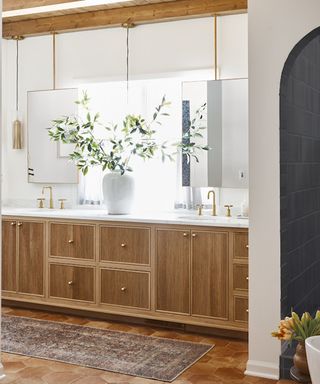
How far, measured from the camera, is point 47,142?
633 centimetres

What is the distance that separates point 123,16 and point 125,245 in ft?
6.94

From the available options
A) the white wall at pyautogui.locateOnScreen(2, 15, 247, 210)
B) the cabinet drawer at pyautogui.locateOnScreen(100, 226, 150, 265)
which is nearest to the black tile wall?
the white wall at pyautogui.locateOnScreen(2, 15, 247, 210)

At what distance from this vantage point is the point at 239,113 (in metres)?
5.37

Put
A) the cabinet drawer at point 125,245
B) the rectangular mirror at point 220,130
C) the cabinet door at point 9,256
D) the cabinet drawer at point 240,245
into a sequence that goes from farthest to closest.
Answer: the cabinet door at point 9,256
the rectangular mirror at point 220,130
the cabinet drawer at point 125,245
the cabinet drawer at point 240,245

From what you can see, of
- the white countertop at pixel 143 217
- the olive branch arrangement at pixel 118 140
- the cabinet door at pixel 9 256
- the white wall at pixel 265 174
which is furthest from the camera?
the cabinet door at pixel 9 256

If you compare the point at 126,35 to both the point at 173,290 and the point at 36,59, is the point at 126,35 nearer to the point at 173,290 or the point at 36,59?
the point at 36,59

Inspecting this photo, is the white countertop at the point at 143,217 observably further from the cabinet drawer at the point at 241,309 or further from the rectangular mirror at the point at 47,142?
the cabinet drawer at the point at 241,309

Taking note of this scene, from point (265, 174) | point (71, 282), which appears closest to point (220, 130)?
point (265, 174)

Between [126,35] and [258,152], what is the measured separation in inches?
95.6

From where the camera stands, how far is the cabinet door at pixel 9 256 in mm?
5828

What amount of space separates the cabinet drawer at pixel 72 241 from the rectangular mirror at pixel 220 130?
102cm

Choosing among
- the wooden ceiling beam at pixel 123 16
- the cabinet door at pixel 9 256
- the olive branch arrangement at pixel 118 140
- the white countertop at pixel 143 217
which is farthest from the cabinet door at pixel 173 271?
the wooden ceiling beam at pixel 123 16

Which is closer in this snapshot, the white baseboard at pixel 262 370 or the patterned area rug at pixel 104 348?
the white baseboard at pixel 262 370

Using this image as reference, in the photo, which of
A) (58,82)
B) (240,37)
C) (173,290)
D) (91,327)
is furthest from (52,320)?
(240,37)
